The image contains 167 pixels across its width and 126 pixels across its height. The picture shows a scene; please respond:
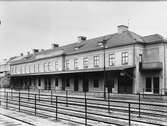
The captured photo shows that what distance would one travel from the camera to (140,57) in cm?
2734

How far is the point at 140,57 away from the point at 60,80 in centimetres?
1521

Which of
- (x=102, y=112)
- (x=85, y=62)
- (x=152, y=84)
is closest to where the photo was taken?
(x=102, y=112)

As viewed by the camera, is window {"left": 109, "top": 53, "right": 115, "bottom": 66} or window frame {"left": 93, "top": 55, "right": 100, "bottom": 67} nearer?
window {"left": 109, "top": 53, "right": 115, "bottom": 66}

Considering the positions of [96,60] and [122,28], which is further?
[122,28]

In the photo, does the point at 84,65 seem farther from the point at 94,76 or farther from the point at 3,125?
the point at 3,125

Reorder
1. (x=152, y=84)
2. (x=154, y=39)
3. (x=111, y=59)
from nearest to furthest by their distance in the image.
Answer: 1. (x=152, y=84)
2. (x=154, y=39)
3. (x=111, y=59)

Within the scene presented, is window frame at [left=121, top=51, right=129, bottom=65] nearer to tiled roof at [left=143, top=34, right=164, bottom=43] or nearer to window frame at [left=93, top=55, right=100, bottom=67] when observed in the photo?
tiled roof at [left=143, top=34, right=164, bottom=43]

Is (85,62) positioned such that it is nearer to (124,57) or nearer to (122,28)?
(122,28)

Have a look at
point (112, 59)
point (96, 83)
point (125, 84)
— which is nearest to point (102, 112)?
point (125, 84)

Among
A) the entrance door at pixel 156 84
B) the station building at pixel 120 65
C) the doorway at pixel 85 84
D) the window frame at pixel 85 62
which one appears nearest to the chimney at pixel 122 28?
the station building at pixel 120 65

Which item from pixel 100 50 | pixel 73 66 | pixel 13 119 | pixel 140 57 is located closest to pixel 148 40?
pixel 140 57

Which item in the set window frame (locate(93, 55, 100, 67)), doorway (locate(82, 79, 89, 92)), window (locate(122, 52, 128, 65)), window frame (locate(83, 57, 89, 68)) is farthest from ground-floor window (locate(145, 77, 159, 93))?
window frame (locate(83, 57, 89, 68))

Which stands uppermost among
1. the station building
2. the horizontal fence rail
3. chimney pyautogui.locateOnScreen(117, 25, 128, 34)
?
chimney pyautogui.locateOnScreen(117, 25, 128, 34)

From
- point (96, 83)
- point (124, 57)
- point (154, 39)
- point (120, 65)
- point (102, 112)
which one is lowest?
point (102, 112)
